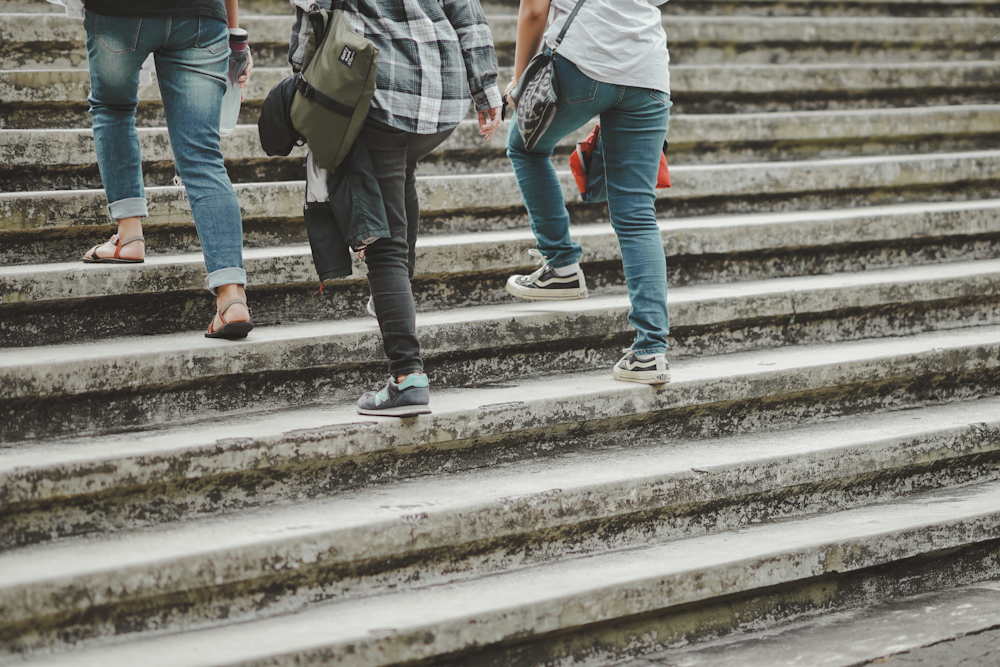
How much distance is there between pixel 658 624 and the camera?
2.75 meters

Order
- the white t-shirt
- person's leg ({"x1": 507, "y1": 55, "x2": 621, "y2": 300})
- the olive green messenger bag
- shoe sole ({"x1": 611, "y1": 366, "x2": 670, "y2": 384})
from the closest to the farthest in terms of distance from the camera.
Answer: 1. the olive green messenger bag
2. the white t-shirt
3. shoe sole ({"x1": 611, "y1": 366, "x2": 670, "y2": 384})
4. person's leg ({"x1": 507, "y1": 55, "x2": 621, "y2": 300})

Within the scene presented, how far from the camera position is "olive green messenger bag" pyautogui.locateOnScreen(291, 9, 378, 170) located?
2.62 metres

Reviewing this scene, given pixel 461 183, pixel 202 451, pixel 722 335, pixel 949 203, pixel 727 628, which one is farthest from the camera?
pixel 949 203

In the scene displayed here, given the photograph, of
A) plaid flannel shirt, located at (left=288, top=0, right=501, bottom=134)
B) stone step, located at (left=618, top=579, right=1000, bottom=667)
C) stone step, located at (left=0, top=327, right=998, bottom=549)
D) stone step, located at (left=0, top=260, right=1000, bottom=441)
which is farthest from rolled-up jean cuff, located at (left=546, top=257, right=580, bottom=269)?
stone step, located at (left=618, top=579, right=1000, bottom=667)

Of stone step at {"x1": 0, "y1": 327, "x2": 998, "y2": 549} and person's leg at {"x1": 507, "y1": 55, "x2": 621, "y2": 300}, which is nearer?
stone step at {"x1": 0, "y1": 327, "x2": 998, "y2": 549}

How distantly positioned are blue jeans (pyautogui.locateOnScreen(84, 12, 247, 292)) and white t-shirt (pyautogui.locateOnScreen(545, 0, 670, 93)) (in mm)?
1167

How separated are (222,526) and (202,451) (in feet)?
0.71

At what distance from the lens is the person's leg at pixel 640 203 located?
3244 mm

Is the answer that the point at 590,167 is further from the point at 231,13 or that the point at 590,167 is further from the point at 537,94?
the point at 231,13

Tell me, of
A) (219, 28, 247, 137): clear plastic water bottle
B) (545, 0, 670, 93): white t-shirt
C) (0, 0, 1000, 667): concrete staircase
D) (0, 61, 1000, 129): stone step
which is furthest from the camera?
(0, 61, 1000, 129): stone step

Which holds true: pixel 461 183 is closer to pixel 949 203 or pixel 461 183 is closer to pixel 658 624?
pixel 658 624

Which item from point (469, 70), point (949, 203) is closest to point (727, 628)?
point (469, 70)

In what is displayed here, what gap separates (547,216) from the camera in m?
3.72

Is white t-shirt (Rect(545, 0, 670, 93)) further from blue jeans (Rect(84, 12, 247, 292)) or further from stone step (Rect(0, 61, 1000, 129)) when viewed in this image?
stone step (Rect(0, 61, 1000, 129))
